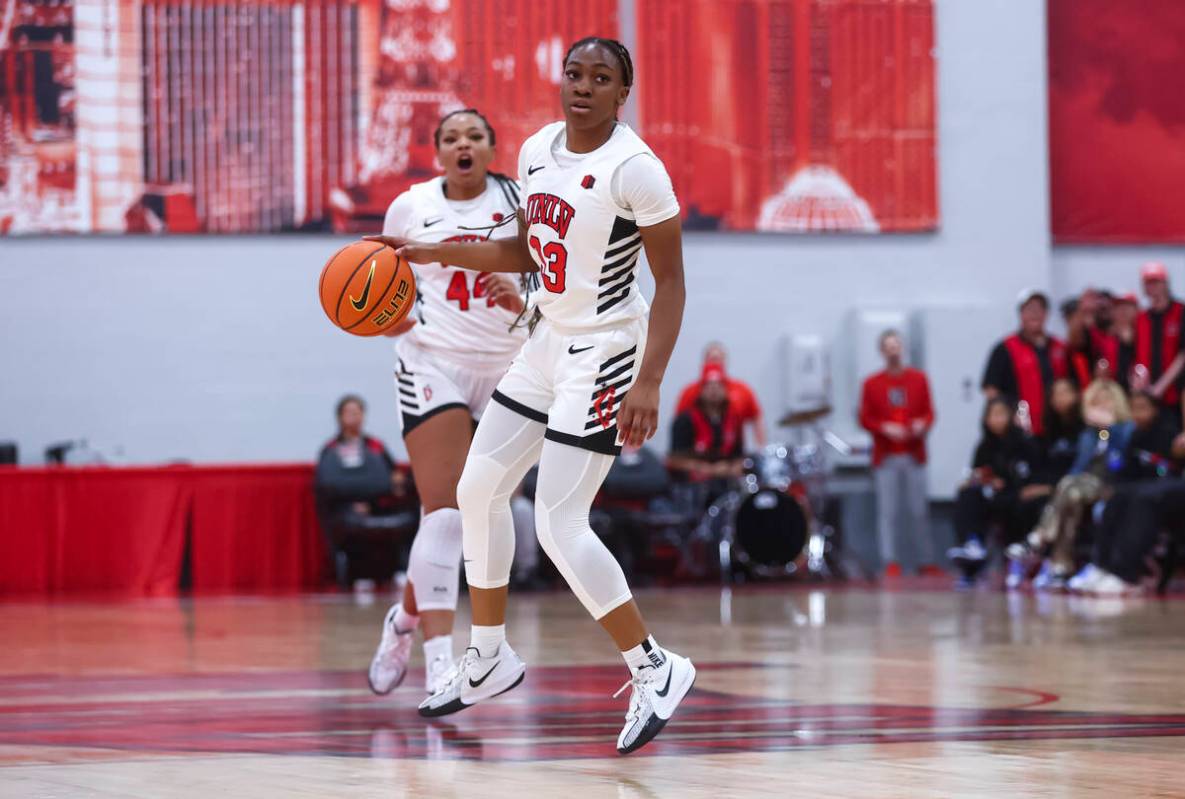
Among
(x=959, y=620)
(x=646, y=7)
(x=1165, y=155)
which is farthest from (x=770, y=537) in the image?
(x=1165, y=155)

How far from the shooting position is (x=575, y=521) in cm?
450

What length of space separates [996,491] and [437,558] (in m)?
8.02

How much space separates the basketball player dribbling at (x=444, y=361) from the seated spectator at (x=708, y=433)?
25.5ft

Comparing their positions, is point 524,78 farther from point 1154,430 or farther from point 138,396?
point 1154,430

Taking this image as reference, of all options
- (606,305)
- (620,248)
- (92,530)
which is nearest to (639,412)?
(606,305)

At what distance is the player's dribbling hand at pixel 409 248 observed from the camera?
482cm

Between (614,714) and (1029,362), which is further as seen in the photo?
(1029,362)

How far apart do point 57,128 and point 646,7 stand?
512 centimetres

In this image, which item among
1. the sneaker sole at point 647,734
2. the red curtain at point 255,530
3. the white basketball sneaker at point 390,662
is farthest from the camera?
the red curtain at point 255,530

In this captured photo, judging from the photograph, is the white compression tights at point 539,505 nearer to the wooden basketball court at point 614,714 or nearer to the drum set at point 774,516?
the wooden basketball court at point 614,714

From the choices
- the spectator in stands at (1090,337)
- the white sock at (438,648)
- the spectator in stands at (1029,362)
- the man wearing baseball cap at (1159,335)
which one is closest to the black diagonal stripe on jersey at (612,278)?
the white sock at (438,648)

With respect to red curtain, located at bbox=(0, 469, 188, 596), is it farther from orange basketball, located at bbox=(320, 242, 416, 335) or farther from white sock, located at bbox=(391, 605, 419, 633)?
orange basketball, located at bbox=(320, 242, 416, 335)

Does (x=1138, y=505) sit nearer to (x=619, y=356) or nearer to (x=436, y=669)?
(x=436, y=669)

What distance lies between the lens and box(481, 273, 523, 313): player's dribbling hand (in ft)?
17.9
